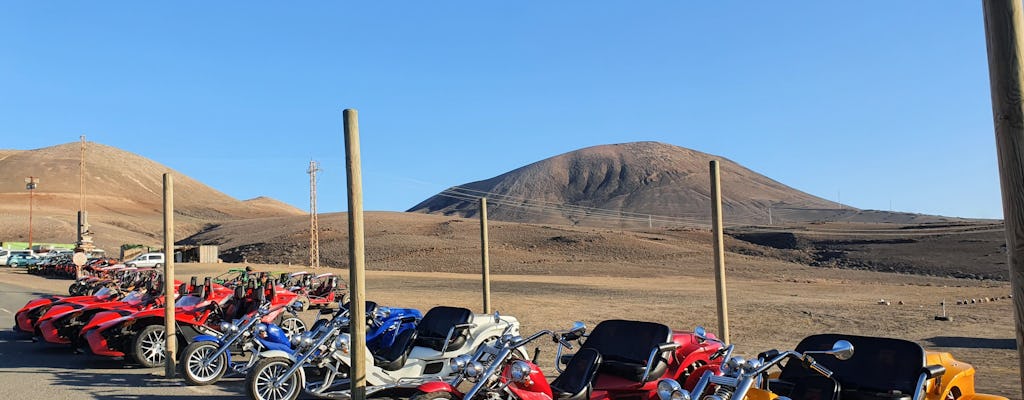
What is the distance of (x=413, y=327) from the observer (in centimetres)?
993

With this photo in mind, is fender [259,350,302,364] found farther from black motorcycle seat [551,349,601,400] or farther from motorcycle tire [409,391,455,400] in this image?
black motorcycle seat [551,349,601,400]

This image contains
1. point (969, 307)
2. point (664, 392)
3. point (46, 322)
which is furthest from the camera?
point (969, 307)

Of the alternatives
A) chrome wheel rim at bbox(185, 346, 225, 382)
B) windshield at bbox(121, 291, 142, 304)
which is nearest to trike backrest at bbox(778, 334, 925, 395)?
chrome wheel rim at bbox(185, 346, 225, 382)

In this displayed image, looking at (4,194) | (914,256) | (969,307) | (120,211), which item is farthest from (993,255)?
(4,194)

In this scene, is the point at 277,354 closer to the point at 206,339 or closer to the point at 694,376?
the point at 206,339

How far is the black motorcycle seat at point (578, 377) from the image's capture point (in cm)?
672

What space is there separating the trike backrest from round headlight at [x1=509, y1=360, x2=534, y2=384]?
1934 millimetres

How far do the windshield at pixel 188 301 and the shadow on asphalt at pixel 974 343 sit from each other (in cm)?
1287

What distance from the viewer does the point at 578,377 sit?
6844 millimetres

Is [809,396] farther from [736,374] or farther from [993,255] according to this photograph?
[993,255]

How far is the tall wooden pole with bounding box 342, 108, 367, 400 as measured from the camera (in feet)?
21.5

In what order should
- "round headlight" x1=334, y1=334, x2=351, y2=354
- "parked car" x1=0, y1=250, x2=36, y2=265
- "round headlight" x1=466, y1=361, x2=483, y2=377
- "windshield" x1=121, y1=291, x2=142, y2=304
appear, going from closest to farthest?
"round headlight" x1=466, y1=361, x2=483, y2=377 → "round headlight" x1=334, y1=334, x2=351, y2=354 → "windshield" x1=121, y1=291, x2=142, y2=304 → "parked car" x1=0, y1=250, x2=36, y2=265

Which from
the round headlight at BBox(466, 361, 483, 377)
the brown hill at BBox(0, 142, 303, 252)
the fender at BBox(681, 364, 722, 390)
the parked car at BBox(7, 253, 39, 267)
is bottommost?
the fender at BBox(681, 364, 722, 390)

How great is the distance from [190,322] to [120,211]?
158 meters
